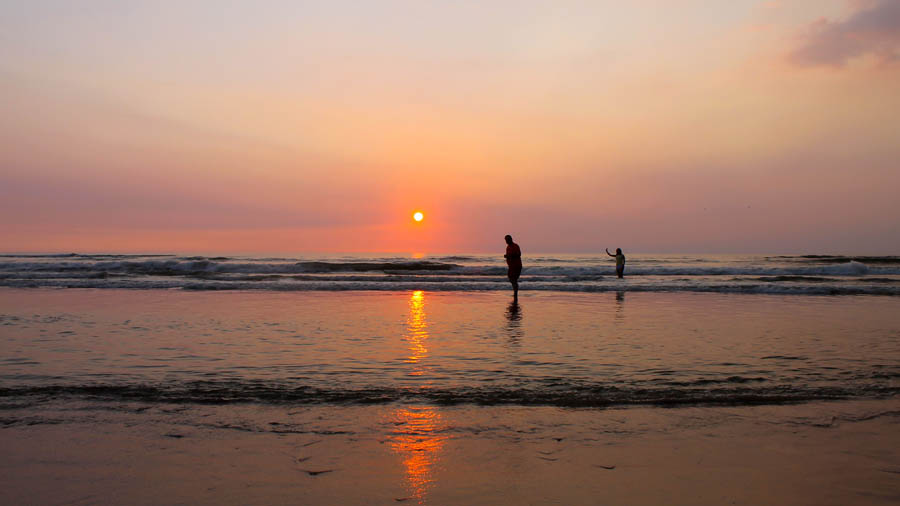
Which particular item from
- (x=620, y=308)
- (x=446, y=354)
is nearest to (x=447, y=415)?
(x=446, y=354)

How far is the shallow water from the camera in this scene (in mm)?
6176

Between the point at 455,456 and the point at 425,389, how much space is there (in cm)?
208

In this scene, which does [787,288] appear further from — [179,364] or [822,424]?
[179,364]

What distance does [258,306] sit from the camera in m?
15.5

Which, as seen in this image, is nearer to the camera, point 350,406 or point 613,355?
point 350,406

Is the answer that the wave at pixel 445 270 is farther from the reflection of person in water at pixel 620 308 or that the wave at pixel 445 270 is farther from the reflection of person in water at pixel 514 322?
the reflection of person in water at pixel 514 322

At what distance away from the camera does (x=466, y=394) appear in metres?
6.12

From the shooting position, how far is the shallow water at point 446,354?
618cm

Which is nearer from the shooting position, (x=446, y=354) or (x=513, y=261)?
(x=446, y=354)

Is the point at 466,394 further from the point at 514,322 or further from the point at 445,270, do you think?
the point at 445,270

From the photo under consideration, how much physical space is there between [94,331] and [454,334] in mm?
6289

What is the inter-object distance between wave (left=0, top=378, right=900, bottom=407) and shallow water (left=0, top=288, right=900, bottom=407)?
2 cm

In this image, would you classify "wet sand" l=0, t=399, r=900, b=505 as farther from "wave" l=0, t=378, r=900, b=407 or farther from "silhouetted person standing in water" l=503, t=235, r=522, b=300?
"silhouetted person standing in water" l=503, t=235, r=522, b=300

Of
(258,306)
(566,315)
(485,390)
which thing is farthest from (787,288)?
(485,390)
